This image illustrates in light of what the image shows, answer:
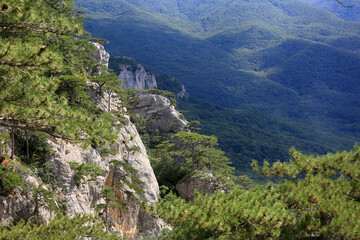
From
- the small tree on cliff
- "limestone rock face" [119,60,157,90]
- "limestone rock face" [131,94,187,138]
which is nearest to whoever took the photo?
the small tree on cliff

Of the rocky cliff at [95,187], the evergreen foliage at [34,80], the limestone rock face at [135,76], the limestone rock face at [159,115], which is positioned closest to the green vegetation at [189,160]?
the rocky cliff at [95,187]

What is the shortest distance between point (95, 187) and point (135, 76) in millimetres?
77125

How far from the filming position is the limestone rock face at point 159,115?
42219mm

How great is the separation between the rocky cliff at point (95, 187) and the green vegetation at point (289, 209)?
2.80 m

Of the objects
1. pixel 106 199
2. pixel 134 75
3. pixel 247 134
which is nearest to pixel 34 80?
pixel 106 199

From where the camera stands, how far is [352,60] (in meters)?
192

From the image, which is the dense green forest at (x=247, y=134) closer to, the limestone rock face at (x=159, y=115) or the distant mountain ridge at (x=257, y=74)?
the distant mountain ridge at (x=257, y=74)

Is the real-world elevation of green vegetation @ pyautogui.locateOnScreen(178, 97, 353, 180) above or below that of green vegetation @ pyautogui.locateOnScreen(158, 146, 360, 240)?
below

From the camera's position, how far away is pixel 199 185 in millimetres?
24672

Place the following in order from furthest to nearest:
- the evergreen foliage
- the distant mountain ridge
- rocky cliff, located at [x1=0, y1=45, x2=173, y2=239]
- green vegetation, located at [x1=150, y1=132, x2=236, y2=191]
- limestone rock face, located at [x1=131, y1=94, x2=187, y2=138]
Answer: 1. the distant mountain ridge
2. limestone rock face, located at [x1=131, y1=94, x2=187, y2=138]
3. green vegetation, located at [x1=150, y1=132, x2=236, y2=191]
4. rocky cliff, located at [x1=0, y1=45, x2=173, y2=239]
5. the evergreen foliage

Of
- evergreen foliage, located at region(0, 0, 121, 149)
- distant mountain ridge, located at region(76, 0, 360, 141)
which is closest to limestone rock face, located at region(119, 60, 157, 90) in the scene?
distant mountain ridge, located at region(76, 0, 360, 141)

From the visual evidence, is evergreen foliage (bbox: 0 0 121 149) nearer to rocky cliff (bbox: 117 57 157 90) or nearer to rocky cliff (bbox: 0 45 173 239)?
rocky cliff (bbox: 0 45 173 239)

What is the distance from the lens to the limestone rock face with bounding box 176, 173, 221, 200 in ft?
79.6

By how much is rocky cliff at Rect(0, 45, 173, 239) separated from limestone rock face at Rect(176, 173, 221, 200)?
5.42 meters
